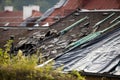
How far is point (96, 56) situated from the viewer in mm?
12719

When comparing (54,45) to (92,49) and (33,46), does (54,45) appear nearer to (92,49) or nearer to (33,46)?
(33,46)

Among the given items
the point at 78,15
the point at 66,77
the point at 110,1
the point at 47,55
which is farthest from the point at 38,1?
the point at 66,77

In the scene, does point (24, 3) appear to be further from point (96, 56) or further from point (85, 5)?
point (96, 56)

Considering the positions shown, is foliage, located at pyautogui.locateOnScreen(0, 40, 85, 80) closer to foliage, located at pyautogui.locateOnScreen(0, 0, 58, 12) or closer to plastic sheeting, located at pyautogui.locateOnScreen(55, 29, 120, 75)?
plastic sheeting, located at pyautogui.locateOnScreen(55, 29, 120, 75)

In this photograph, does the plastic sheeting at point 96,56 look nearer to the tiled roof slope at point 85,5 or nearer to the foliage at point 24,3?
the tiled roof slope at point 85,5

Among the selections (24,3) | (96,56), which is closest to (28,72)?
(96,56)

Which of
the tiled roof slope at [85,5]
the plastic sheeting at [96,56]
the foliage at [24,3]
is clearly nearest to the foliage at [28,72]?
the plastic sheeting at [96,56]

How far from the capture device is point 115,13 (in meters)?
18.5

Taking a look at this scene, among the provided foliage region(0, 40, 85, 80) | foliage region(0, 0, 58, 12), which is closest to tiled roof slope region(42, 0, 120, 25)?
foliage region(0, 40, 85, 80)

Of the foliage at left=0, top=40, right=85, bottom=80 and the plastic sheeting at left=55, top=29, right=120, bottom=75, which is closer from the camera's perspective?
the foliage at left=0, top=40, right=85, bottom=80

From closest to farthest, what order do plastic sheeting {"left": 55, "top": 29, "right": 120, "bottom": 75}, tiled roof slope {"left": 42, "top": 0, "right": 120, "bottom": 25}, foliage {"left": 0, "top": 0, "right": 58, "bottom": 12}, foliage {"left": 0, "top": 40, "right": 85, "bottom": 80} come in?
foliage {"left": 0, "top": 40, "right": 85, "bottom": 80}
plastic sheeting {"left": 55, "top": 29, "right": 120, "bottom": 75}
tiled roof slope {"left": 42, "top": 0, "right": 120, "bottom": 25}
foliage {"left": 0, "top": 0, "right": 58, "bottom": 12}

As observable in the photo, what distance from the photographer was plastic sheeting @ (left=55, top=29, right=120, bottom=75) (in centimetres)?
1196

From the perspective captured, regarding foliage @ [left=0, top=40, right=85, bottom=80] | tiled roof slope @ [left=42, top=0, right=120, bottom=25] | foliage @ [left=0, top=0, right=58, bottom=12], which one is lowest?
foliage @ [left=0, top=40, right=85, bottom=80]

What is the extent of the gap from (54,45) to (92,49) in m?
2.63
